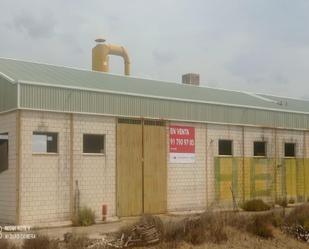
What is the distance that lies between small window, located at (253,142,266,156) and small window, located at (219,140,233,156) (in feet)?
6.11

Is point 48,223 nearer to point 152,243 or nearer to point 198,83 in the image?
point 152,243

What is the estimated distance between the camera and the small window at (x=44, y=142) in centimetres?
2194

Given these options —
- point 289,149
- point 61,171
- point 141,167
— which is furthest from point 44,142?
point 289,149

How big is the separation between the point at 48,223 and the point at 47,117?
4032mm

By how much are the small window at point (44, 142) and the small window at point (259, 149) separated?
12094mm

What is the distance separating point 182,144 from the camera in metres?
26.8

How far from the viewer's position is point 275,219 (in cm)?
2189

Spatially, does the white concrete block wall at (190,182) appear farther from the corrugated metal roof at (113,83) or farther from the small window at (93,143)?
the small window at (93,143)

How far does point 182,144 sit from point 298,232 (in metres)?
7.21

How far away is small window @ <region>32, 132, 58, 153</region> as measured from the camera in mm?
21938

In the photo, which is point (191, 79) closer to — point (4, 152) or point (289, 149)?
point (289, 149)

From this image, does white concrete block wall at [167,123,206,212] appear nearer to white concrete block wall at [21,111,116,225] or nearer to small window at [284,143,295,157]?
white concrete block wall at [21,111,116,225]

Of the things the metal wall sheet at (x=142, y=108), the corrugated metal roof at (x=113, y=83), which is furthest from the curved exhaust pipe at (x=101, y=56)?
the metal wall sheet at (x=142, y=108)

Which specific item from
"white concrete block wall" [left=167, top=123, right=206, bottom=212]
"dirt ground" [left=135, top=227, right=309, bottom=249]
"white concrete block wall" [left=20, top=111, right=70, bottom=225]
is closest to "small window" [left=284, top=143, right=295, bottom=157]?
"white concrete block wall" [left=167, top=123, right=206, bottom=212]
